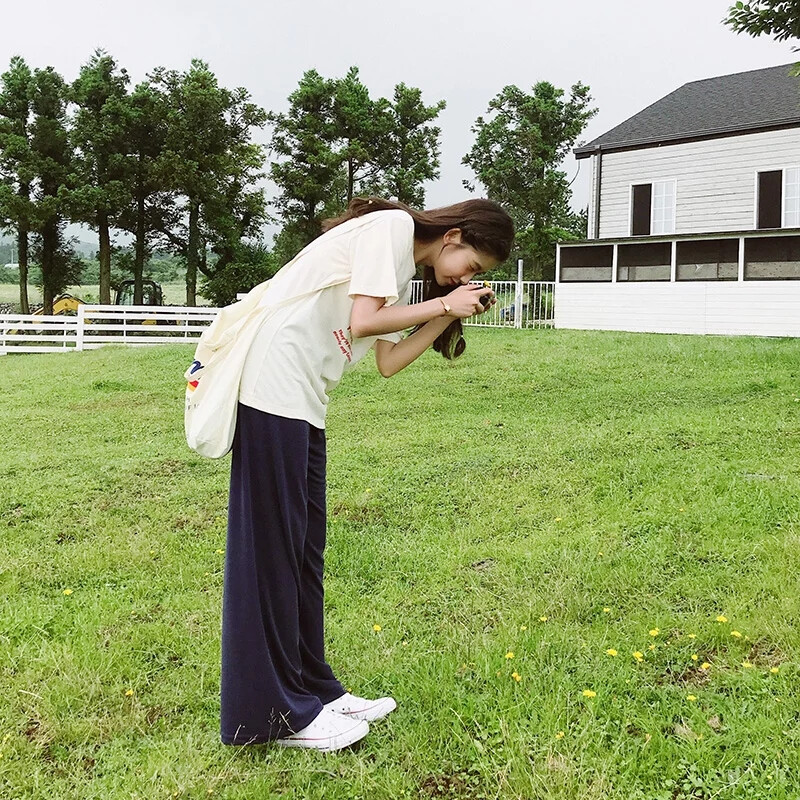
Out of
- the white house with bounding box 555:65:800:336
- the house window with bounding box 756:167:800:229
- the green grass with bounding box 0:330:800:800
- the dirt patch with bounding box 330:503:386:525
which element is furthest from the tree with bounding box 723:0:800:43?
the house window with bounding box 756:167:800:229

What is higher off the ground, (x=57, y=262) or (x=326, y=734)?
(x=57, y=262)

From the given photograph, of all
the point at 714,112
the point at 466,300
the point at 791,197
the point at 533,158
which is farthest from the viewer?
the point at 533,158

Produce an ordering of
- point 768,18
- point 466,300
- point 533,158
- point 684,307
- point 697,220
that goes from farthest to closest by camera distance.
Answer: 1. point 533,158
2. point 697,220
3. point 684,307
4. point 768,18
5. point 466,300

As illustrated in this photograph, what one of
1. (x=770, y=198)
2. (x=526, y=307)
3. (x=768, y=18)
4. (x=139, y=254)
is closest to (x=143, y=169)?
(x=139, y=254)

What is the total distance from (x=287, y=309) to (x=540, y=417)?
590 centimetres

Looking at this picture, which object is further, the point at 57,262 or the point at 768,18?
the point at 57,262

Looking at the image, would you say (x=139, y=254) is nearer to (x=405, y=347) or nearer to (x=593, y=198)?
(x=593, y=198)

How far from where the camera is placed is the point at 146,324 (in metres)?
22.1

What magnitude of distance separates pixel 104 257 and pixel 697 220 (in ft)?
64.5

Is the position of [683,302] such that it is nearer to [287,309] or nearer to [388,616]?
[388,616]

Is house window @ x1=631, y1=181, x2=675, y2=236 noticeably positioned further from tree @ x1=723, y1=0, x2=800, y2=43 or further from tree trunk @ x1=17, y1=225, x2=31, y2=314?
tree trunk @ x1=17, y1=225, x2=31, y2=314

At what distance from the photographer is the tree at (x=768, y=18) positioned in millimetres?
8688

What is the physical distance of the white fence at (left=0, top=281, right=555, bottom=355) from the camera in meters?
19.7

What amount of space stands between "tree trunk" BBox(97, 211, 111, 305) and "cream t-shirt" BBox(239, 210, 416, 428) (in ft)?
94.3
